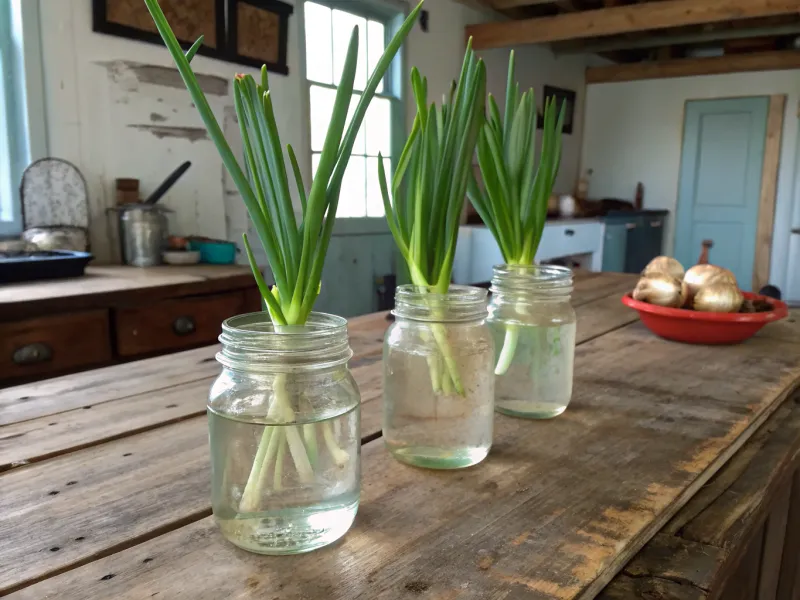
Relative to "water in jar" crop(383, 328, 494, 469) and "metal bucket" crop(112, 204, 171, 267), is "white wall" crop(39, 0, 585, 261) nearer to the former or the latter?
"metal bucket" crop(112, 204, 171, 267)

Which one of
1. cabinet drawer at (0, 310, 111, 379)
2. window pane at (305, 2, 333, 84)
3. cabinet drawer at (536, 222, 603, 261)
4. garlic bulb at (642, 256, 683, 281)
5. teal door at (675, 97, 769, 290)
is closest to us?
garlic bulb at (642, 256, 683, 281)

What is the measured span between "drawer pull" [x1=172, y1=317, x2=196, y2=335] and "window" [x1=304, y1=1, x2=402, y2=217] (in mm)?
1382

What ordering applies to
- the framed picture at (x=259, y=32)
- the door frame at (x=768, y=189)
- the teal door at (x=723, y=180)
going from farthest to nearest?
the teal door at (x=723, y=180)
the door frame at (x=768, y=189)
the framed picture at (x=259, y=32)

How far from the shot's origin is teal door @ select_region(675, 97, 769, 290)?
5555 mm

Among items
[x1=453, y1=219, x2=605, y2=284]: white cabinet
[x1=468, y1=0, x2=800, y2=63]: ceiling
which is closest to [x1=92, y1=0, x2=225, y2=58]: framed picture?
[x1=453, y1=219, x2=605, y2=284]: white cabinet

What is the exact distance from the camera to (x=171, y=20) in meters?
2.64

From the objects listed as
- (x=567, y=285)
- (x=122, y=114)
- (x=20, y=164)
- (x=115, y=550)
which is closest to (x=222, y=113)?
(x=122, y=114)

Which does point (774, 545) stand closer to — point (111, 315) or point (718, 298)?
point (718, 298)

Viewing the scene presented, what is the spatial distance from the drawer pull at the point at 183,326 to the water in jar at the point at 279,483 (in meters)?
1.63

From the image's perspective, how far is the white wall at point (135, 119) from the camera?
239cm

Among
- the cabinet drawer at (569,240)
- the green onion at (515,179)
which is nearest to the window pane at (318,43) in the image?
the cabinet drawer at (569,240)

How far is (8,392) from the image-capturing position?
0.94 m

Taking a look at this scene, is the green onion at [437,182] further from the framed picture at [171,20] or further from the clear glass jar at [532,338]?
the framed picture at [171,20]

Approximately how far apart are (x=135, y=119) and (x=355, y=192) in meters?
1.45
